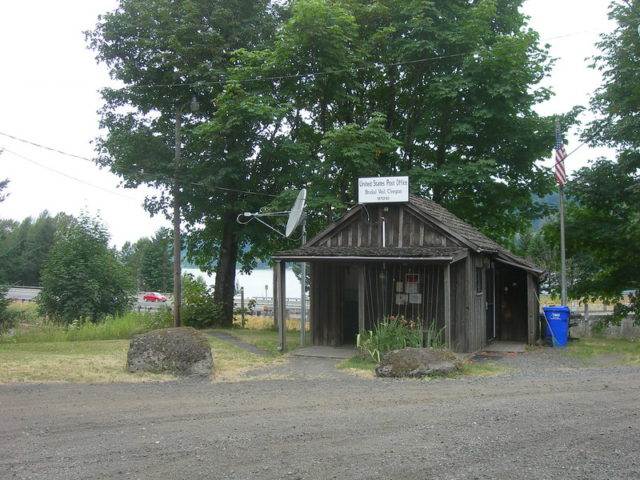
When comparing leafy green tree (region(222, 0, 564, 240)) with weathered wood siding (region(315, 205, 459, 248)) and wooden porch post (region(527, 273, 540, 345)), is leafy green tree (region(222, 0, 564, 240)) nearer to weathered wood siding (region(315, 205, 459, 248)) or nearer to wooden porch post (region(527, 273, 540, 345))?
weathered wood siding (region(315, 205, 459, 248))

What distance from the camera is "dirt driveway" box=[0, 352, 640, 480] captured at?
18.1ft

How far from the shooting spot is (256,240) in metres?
23.6

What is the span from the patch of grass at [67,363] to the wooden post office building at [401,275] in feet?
14.7

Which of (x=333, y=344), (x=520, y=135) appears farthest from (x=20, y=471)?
(x=520, y=135)

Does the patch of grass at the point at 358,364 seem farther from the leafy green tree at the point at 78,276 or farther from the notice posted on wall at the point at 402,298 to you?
the leafy green tree at the point at 78,276

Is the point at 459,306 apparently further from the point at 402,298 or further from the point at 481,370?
the point at 481,370

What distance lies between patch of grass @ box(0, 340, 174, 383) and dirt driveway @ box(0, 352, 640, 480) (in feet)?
2.48

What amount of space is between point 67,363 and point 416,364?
7.58 m

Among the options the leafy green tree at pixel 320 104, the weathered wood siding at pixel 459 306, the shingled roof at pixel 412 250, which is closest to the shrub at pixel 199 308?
the leafy green tree at pixel 320 104

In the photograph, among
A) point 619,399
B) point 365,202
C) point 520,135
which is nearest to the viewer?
point 619,399

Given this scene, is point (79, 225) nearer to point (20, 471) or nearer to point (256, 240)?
point (256, 240)

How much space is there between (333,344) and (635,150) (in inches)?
500

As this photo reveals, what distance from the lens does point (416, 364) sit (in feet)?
36.7

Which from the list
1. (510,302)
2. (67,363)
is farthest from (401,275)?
(67,363)
